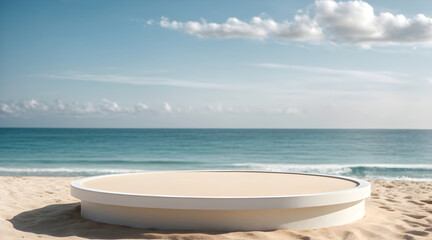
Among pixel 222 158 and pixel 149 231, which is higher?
pixel 149 231

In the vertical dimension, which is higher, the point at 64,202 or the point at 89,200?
the point at 89,200

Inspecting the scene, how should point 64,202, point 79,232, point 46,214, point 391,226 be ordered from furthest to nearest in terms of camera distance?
point 64,202 < point 46,214 < point 391,226 < point 79,232

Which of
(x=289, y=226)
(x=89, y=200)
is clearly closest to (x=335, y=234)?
(x=289, y=226)

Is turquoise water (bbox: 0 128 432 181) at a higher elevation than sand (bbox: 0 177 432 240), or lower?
lower

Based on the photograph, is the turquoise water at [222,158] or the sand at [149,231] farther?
the turquoise water at [222,158]

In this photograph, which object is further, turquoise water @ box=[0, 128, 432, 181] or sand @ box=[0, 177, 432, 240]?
turquoise water @ box=[0, 128, 432, 181]

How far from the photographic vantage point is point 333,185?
6.83m

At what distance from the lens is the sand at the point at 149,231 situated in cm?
536

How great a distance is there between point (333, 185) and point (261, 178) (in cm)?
139

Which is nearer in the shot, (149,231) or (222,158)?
(149,231)

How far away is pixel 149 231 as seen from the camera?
5477 millimetres

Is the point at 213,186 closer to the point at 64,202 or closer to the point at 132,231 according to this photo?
the point at 132,231

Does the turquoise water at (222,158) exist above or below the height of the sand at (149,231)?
below

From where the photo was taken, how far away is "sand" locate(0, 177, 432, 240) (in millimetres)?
5355
